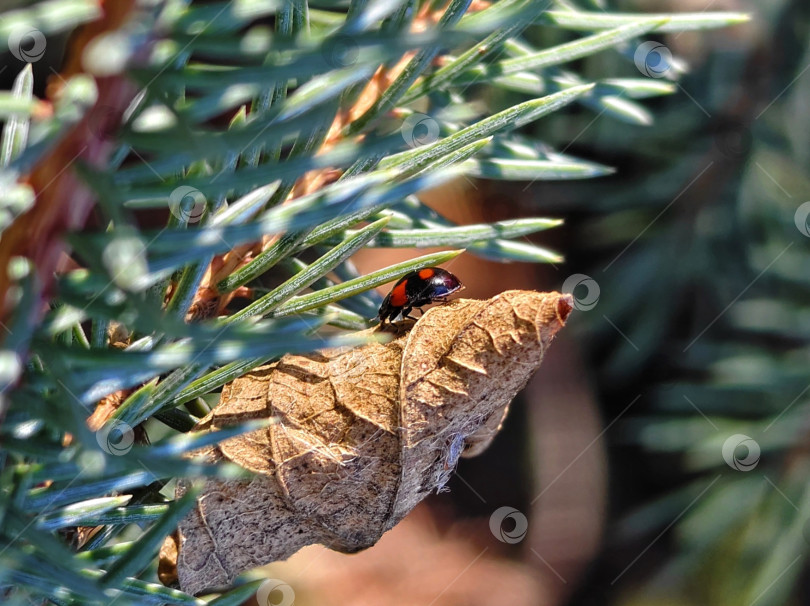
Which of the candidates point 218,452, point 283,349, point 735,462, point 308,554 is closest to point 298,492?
point 218,452

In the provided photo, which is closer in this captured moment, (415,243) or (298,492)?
(298,492)

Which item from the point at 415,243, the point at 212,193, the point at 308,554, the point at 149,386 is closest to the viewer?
the point at 212,193

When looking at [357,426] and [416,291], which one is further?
[416,291]

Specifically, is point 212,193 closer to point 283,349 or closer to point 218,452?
point 283,349

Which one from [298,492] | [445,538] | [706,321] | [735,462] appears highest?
[298,492]

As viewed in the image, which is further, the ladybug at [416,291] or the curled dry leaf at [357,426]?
the ladybug at [416,291]
